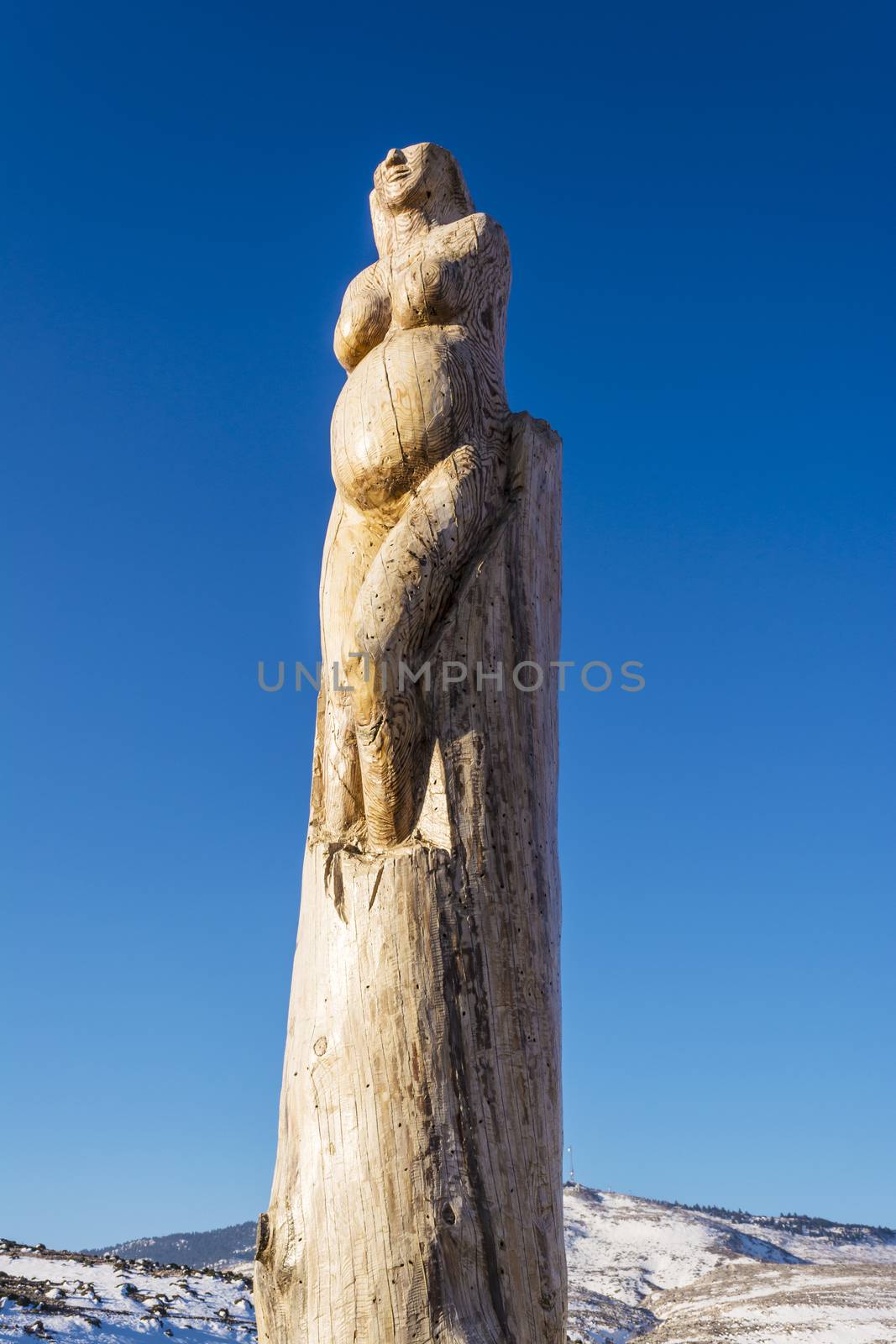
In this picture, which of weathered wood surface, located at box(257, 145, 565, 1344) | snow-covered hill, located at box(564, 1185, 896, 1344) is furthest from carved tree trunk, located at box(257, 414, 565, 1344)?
snow-covered hill, located at box(564, 1185, 896, 1344)

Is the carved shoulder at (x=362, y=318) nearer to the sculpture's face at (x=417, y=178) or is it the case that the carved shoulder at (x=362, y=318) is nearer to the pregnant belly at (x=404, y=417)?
the pregnant belly at (x=404, y=417)

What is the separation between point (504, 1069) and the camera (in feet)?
14.9

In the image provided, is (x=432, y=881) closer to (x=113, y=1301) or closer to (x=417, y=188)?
(x=417, y=188)

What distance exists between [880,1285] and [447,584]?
44.6 ft

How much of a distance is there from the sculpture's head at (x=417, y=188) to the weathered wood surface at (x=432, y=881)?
1.92 feet

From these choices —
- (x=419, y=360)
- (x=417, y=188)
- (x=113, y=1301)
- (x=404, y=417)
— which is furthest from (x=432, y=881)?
(x=113, y=1301)

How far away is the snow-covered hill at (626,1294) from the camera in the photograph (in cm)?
1002

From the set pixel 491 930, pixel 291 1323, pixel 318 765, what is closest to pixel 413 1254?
pixel 291 1323

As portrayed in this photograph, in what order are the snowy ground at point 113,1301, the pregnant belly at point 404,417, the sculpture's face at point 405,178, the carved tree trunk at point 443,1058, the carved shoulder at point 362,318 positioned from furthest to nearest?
1. the snowy ground at point 113,1301
2. the sculpture's face at point 405,178
3. the carved shoulder at point 362,318
4. the pregnant belly at point 404,417
5. the carved tree trunk at point 443,1058

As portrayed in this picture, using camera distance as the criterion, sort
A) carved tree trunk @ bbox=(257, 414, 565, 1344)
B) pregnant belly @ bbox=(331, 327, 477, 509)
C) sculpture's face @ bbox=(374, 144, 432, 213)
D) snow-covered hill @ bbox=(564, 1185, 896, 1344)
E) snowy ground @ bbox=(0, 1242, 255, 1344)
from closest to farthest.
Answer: carved tree trunk @ bbox=(257, 414, 565, 1344) < pregnant belly @ bbox=(331, 327, 477, 509) < sculpture's face @ bbox=(374, 144, 432, 213) < snowy ground @ bbox=(0, 1242, 255, 1344) < snow-covered hill @ bbox=(564, 1185, 896, 1344)

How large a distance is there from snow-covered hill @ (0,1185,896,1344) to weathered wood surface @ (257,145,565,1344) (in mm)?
6162

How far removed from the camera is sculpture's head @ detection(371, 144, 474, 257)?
6.54 metres

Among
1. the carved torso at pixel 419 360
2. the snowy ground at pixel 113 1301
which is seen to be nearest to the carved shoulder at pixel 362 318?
the carved torso at pixel 419 360

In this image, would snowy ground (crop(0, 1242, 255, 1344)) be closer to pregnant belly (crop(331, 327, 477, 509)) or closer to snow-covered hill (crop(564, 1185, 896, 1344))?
snow-covered hill (crop(564, 1185, 896, 1344))
